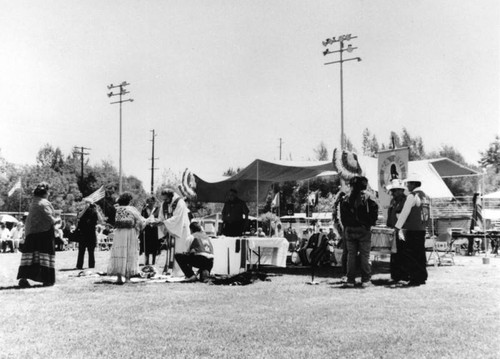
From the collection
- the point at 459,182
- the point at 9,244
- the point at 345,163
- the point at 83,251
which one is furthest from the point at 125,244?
the point at 459,182

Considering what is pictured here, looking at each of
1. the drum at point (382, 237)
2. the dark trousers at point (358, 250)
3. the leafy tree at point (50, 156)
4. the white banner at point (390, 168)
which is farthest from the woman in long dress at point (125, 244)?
the leafy tree at point (50, 156)

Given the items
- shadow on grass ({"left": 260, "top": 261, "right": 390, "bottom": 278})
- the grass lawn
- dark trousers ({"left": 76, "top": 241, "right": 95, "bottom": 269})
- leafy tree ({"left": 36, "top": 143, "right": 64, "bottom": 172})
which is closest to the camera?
the grass lawn

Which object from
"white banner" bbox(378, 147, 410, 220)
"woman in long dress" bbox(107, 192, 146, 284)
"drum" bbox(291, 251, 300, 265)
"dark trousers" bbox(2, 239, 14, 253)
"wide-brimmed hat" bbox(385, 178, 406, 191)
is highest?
"white banner" bbox(378, 147, 410, 220)

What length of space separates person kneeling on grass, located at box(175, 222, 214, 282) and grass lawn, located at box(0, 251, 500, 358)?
27.3 inches

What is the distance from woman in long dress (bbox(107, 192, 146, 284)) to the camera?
8.83 m

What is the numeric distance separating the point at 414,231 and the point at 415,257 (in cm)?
44

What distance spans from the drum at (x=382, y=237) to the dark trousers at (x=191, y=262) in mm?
3410

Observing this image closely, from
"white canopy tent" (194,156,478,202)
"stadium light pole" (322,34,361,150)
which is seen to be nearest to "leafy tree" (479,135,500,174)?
"stadium light pole" (322,34,361,150)

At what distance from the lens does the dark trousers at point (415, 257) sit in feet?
28.8

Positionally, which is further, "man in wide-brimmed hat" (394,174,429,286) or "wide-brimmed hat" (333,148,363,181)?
"wide-brimmed hat" (333,148,363,181)

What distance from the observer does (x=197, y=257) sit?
9.27 meters

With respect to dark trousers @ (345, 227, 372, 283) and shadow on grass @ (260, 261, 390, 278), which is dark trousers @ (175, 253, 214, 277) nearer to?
shadow on grass @ (260, 261, 390, 278)

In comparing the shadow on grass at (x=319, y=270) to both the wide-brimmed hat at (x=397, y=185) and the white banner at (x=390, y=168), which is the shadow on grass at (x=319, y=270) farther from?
the wide-brimmed hat at (x=397, y=185)

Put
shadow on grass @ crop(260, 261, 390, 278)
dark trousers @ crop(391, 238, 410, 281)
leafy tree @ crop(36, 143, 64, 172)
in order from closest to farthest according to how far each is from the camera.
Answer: dark trousers @ crop(391, 238, 410, 281)
shadow on grass @ crop(260, 261, 390, 278)
leafy tree @ crop(36, 143, 64, 172)
